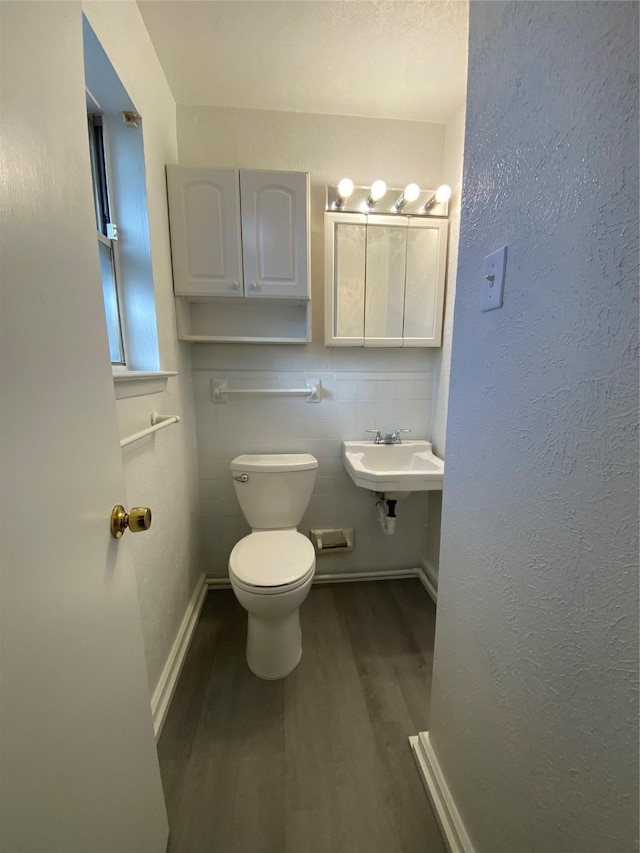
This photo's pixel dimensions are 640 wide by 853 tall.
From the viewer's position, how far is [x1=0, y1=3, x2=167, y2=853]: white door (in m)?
0.37

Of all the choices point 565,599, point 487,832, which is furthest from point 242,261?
point 487,832

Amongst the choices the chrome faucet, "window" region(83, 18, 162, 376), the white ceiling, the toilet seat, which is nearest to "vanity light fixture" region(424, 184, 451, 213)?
the white ceiling

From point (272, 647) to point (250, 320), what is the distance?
1.53 metres

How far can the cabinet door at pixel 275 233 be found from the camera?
1482 mm

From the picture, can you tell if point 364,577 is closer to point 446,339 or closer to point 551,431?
point 446,339

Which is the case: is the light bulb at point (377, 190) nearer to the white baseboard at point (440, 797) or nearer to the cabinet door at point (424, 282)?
→ the cabinet door at point (424, 282)

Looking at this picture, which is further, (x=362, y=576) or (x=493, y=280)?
(x=362, y=576)

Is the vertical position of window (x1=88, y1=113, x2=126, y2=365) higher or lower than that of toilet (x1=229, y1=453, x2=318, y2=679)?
higher

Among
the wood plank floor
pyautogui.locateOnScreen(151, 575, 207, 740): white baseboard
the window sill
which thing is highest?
the window sill

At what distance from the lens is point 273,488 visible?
1.67 meters

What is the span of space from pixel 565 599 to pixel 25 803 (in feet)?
2.48

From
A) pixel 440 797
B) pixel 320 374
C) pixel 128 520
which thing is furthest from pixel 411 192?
pixel 440 797

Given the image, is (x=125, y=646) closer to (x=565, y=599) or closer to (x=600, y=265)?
(x=565, y=599)

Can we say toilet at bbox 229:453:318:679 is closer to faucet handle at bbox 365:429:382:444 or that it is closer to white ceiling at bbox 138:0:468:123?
faucet handle at bbox 365:429:382:444
